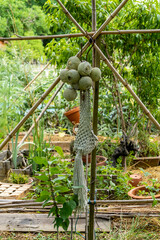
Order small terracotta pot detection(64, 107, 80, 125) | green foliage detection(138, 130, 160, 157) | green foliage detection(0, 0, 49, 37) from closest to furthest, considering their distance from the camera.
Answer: small terracotta pot detection(64, 107, 80, 125)
green foliage detection(138, 130, 160, 157)
green foliage detection(0, 0, 49, 37)

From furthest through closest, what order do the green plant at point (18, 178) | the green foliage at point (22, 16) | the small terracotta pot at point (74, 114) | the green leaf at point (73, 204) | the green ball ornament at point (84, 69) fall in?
the green foliage at point (22, 16) < the small terracotta pot at point (74, 114) < the green plant at point (18, 178) < the green leaf at point (73, 204) < the green ball ornament at point (84, 69)

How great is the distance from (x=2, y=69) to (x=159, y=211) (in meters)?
4.52

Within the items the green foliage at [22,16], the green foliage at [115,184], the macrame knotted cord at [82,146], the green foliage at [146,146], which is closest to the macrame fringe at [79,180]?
the macrame knotted cord at [82,146]

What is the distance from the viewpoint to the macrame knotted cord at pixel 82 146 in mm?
1519

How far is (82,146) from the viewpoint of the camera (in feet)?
5.07

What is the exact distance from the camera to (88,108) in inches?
62.4

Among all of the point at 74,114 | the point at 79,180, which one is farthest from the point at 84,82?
the point at 74,114

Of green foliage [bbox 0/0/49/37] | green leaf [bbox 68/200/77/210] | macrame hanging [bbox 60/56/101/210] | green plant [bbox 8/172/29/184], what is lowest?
green plant [bbox 8/172/29/184]

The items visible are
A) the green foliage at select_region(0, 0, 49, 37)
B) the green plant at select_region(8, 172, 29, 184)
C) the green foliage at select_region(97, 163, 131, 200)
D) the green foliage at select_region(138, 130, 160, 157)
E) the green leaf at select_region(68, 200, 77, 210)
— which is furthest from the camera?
the green foliage at select_region(0, 0, 49, 37)

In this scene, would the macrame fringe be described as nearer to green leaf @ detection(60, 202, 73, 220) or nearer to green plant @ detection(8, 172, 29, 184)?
green leaf @ detection(60, 202, 73, 220)

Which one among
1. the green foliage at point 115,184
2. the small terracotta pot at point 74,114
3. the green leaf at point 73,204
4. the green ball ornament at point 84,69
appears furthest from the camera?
the small terracotta pot at point 74,114

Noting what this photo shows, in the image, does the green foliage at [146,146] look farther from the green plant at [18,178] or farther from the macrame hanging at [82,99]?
the macrame hanging at [82,99]

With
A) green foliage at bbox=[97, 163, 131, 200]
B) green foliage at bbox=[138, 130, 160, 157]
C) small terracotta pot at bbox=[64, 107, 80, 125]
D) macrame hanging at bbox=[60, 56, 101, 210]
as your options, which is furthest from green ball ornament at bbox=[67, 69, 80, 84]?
green foliage at bbox=[138, 130, 160, 157]

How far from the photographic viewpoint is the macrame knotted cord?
152cm
